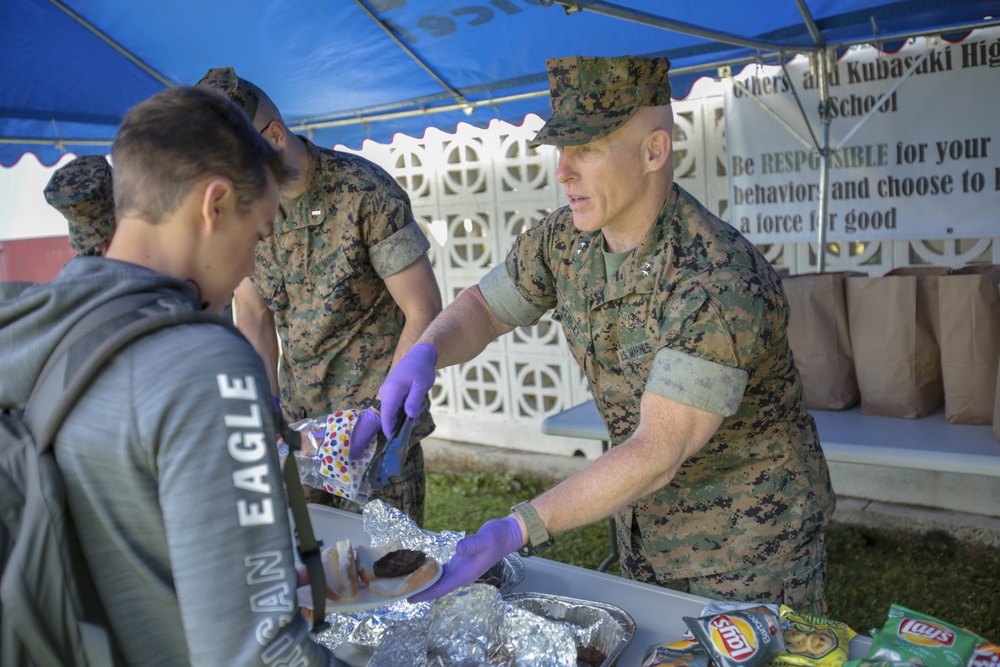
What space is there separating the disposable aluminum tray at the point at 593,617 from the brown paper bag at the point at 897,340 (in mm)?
1921

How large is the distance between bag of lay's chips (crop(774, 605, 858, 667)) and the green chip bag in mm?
53

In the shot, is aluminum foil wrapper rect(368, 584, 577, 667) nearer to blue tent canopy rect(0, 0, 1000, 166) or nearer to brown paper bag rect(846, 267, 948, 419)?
blue tent canopy rect(0, 0, 1000, 166)

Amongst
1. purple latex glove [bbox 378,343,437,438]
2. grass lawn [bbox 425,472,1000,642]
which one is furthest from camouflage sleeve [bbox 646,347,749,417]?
grass lawn [bbox 425,472,1000,642]

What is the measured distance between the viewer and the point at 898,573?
3.62 m

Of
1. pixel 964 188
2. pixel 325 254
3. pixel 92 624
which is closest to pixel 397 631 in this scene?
pixel 92 624

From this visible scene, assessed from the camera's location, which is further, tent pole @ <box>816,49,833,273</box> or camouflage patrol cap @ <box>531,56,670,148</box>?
tent pole @ <box>816,49,833,273</box>

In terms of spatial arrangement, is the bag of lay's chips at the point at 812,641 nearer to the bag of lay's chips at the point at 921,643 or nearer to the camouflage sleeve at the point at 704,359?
the bag of lay's chips at the point at 921,643

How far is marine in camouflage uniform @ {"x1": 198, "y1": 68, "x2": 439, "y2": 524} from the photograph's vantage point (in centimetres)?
254

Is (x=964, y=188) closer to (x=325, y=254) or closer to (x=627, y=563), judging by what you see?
(x=627, y=563)

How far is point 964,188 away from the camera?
3.40 metres

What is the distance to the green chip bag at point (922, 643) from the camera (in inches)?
46.4

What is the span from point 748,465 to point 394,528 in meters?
0.80

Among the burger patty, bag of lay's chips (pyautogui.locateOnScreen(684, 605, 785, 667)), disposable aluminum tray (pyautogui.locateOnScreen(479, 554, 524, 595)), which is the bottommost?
disposable aluminum tray (pyautogui.locateOnScreen(479, 554, 524, 595))

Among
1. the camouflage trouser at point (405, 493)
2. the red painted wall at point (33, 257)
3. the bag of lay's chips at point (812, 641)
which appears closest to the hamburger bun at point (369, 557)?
the bag of lay's chips at point (812, 641)
